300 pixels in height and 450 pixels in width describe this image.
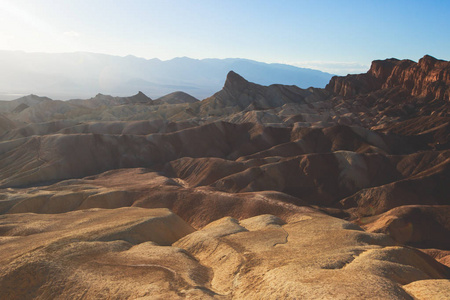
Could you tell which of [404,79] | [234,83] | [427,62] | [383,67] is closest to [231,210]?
[234,83]

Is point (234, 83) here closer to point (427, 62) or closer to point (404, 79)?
point (404, 79)

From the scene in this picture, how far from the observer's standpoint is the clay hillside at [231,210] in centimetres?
1930

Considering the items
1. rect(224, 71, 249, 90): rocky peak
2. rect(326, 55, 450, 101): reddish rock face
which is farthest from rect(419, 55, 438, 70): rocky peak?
rect(224, 71, 249, 90): rocky peak

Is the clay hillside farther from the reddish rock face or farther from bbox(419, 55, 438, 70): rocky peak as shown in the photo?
bbox(419, 55, 438, 70): rocky peak

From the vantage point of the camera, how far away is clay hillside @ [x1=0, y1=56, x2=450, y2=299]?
1930cm

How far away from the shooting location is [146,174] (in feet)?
217

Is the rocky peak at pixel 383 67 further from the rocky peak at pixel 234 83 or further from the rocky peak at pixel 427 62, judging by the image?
the rocky peak at pixel 234 83

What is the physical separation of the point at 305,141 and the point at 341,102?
256ft

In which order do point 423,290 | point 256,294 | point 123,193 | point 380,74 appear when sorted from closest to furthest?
point 423,290, point 256,294, point 123,193, point 380,74

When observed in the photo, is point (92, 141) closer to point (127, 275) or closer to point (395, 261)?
point (127, 275)

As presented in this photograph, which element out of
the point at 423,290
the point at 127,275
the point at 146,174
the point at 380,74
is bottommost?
the point at 146,174

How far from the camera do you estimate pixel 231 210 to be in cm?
4456

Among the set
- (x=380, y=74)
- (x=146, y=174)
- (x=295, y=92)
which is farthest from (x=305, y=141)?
(x=380, y=74)

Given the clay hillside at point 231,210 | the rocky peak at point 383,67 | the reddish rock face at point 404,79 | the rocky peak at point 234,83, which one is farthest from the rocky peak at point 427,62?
the rocky peak at point 234,83
